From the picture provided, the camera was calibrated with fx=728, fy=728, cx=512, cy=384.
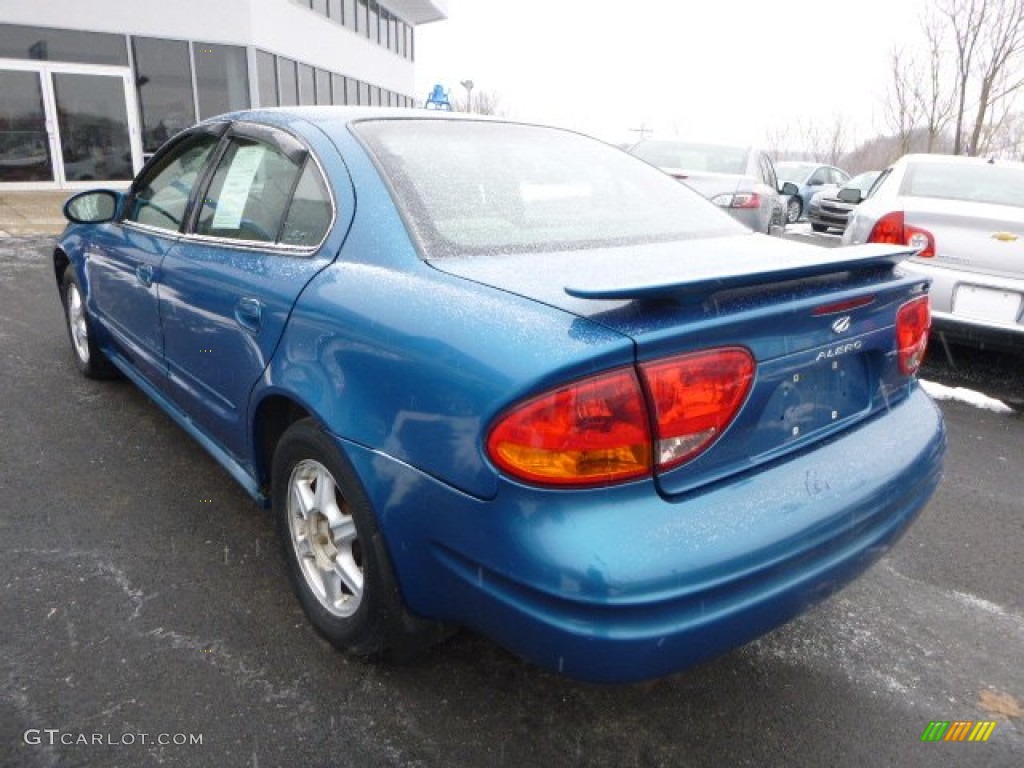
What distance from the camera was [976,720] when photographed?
202 centimetres

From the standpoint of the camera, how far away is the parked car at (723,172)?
7.70m

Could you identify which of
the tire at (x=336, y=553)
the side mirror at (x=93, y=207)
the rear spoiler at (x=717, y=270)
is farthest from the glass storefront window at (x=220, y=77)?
the rear spoiler at (x=717, y=270)

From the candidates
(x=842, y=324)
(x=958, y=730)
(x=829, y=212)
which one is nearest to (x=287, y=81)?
(x=829, y=212)

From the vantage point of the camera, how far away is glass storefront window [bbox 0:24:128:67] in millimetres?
13320

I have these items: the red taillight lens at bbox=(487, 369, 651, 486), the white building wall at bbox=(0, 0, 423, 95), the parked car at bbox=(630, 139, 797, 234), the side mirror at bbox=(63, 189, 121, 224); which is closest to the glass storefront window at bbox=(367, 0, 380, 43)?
the white building wall at bbox=(0, 0, 423, 95)

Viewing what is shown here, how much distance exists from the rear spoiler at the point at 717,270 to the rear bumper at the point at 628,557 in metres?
0.41

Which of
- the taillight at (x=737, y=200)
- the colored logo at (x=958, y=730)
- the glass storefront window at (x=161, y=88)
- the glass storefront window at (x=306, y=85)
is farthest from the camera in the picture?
the glass storefront window at (x=306, y=85)

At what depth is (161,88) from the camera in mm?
15016

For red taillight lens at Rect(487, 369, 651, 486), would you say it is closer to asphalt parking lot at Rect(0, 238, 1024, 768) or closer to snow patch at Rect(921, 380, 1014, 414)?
asphalt parking lot at Rect(0, 238, 1024, 768)

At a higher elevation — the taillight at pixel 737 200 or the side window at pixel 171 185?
the side window at pixel 171 185

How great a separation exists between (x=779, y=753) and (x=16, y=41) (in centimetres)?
1674

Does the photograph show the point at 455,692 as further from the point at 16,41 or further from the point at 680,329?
the point at 16,41

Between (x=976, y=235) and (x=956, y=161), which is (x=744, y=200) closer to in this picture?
(x=956, y=161)

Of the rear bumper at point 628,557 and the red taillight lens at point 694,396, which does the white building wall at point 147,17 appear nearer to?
the rear bumper at point 628,557
